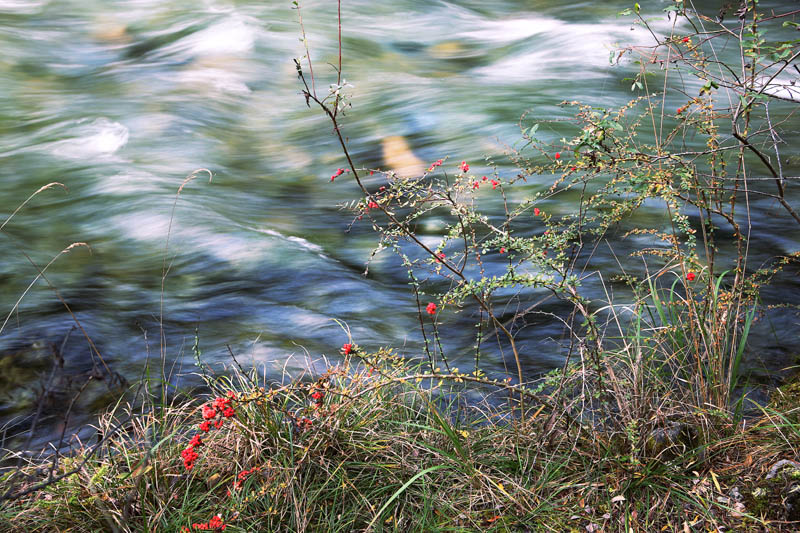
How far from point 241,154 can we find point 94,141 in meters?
1.56

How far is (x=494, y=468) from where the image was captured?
2.79m

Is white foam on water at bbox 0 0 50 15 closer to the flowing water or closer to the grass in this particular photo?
the flowing water

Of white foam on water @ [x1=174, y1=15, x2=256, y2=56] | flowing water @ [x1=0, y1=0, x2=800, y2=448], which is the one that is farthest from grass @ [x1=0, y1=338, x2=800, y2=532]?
white foam on water @ [x1=174, y1=15, x2=256, y2=56]

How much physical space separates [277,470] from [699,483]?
1.65 meters

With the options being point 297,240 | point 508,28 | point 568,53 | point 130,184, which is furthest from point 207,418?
point 508,28

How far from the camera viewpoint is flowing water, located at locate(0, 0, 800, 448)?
4.40 m

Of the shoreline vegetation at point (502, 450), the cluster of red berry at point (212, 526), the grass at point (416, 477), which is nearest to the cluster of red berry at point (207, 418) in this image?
the shoreline vegetation at point (502, 450)

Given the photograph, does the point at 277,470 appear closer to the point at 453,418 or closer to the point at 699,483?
the point at 453,418

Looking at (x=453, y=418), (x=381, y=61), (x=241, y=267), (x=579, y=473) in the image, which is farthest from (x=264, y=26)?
(x=579, y=473)

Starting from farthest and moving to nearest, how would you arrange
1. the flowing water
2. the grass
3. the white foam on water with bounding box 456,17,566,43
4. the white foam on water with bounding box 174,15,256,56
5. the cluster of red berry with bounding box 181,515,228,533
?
1. the white foam on water with bounding box 456,17,566,43
2. the white foam on water with bounding box 174,15,256,56
3. the flowing water
4. the grass
5. the cluster of red berry with bounding box 181,515,228,533

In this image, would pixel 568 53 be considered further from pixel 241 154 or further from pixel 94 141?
pixel 94 141

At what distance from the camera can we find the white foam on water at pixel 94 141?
7.18 m

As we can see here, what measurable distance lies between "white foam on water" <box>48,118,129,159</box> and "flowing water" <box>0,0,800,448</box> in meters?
0.03

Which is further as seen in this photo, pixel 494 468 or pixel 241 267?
pixel 241 267
